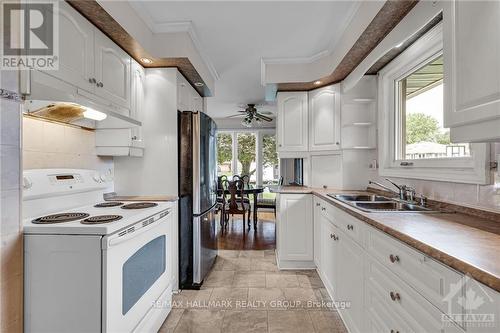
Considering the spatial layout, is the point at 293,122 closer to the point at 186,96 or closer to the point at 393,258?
the point at 186,96

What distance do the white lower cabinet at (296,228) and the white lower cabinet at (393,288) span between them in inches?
20.6

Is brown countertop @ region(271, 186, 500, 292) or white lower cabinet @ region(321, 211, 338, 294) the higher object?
brown countertop @ region(271, 186, 500, 292)

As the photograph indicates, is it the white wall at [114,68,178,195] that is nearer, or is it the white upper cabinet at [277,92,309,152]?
the white wall at [114,68,178,195]

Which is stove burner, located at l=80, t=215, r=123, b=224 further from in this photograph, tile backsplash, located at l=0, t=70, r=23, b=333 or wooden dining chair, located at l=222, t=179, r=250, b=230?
wooden dining chair, located at l=222, t=179, r=250, b=230

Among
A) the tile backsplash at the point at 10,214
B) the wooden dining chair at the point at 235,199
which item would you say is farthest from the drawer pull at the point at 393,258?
the wooden dining chair at the point at 235,199

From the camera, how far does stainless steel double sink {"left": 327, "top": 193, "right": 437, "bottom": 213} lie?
1.71m

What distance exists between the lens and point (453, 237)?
103 cm

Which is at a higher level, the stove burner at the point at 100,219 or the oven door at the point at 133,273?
the stove burner at the point at 100,219

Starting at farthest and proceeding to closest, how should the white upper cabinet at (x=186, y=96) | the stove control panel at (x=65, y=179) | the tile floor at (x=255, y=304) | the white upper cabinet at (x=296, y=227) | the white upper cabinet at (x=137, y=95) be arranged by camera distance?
the white upper cabinet at (x=296, y=227), the white upper cabinet at (x=186, y=96), the white upper cabinet at (x=137, y=95), the tile floor at (x=255, y=304), the stove control panel at (x=65, y=179)

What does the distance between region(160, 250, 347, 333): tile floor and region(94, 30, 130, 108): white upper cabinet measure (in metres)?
1.83

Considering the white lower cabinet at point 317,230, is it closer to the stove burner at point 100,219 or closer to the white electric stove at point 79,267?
the white electric stove at point 79,267

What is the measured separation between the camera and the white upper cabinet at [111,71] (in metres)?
1.90

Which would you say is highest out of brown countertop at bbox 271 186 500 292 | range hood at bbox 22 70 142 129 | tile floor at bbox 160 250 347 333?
range hood at bbox 22 70 142 129

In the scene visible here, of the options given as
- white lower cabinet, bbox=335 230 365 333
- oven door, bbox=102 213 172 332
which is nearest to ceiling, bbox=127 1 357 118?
oven door, bbox=102 213 172 332
